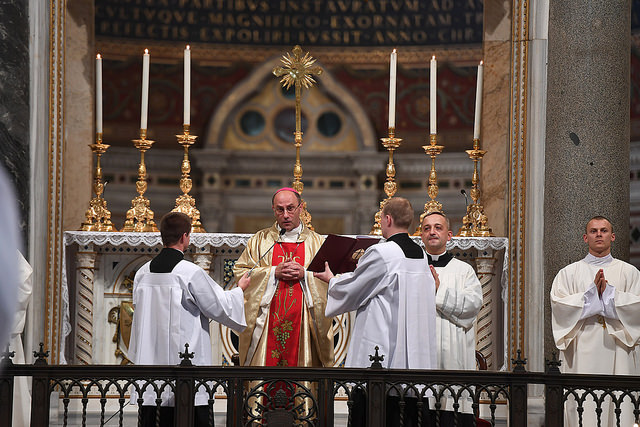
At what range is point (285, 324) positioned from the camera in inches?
225

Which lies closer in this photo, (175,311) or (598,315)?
(175,311)

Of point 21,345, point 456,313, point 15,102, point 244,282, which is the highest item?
point 15,102

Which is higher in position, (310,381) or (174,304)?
(174,304)

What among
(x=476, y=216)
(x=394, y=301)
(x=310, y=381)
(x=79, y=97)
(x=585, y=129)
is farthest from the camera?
(x=79, y=97)

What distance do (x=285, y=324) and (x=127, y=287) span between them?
1.62 m

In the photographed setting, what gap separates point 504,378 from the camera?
425 cm

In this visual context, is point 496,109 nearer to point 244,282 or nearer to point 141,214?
point 141,214

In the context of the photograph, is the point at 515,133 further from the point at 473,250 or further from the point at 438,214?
the point at 438,214

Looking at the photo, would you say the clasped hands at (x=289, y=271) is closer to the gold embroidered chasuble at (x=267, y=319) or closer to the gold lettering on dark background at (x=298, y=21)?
the gold embroidered chasuble at (x=267, y=319)

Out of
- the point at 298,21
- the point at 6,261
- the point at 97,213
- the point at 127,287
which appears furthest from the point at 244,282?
the point at 298,21

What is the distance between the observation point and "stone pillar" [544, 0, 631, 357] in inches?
254

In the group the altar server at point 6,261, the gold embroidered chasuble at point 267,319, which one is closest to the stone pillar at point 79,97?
the gold embroidered chasuble at point 267,319

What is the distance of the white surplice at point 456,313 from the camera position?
5238 millimetres

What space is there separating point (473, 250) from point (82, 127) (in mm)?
3182
